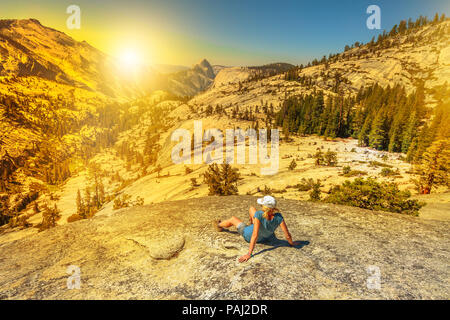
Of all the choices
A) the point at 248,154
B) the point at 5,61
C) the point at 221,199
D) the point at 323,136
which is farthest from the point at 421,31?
the point at 5,61

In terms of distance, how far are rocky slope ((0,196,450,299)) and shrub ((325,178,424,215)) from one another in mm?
5370

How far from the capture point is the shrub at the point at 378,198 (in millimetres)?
13664

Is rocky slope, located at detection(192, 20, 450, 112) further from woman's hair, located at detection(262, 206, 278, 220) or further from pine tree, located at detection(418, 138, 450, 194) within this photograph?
woman's hair, located at detection(262, 206, 278, 220)

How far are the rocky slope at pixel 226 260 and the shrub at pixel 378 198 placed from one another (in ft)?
17.6

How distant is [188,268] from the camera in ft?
19.1

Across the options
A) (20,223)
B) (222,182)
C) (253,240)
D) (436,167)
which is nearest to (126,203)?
(222,182)

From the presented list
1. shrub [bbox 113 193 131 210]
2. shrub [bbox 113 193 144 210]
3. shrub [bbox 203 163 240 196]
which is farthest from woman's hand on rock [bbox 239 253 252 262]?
shrub [bbox 113 193 131 210]

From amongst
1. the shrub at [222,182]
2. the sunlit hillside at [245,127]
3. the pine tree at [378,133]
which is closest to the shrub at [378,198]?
the sunlit hillside at [245,127]

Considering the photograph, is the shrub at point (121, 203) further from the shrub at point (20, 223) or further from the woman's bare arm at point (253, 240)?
the shrub at point (20, 223)

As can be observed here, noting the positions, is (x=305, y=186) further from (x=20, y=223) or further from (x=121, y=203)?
(x=20, y=223)

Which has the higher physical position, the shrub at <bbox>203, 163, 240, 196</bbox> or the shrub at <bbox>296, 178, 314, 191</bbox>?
the shrub at <bbox>203, 163, 240, 196</bbox>

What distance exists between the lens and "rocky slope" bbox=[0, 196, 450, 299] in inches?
197
